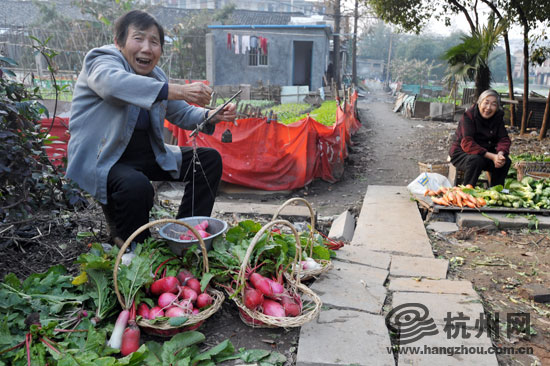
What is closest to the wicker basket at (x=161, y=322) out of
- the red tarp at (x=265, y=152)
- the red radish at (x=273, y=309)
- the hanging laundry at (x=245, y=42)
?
the red radish at (x=273, y=309)

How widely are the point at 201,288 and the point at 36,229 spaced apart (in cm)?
181

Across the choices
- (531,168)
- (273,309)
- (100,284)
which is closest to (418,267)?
(273,309)

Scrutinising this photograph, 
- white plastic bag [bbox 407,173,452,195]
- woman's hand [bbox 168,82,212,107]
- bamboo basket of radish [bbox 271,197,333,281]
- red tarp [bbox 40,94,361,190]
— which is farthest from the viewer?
red tarp [bbox 40,94,361,190]

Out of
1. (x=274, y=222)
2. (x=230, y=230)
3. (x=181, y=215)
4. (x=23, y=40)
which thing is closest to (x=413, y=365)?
(x=274, y=222)

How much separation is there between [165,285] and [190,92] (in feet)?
3.93

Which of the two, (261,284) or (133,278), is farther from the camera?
(261,284)

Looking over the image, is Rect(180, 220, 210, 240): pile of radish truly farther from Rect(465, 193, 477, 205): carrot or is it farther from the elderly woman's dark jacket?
the elderly woman's dark jacket

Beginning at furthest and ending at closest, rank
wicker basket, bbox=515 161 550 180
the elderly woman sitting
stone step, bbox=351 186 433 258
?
wicker basket, bbox=515 161 550 180, the elderly woman sitting, stone step, bbox=351 186 433 258

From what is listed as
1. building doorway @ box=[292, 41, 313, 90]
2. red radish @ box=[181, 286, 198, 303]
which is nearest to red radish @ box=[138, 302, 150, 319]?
red radish @ box=[181, 286, 198, 303]

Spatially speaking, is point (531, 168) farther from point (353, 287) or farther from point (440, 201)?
point (353, 287)

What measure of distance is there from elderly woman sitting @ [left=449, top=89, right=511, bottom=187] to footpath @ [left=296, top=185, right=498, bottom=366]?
207 cm

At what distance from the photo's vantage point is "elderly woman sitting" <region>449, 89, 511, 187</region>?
5469mm

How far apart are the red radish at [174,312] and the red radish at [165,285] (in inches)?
5.3

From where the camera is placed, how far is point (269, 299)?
2.45 m
